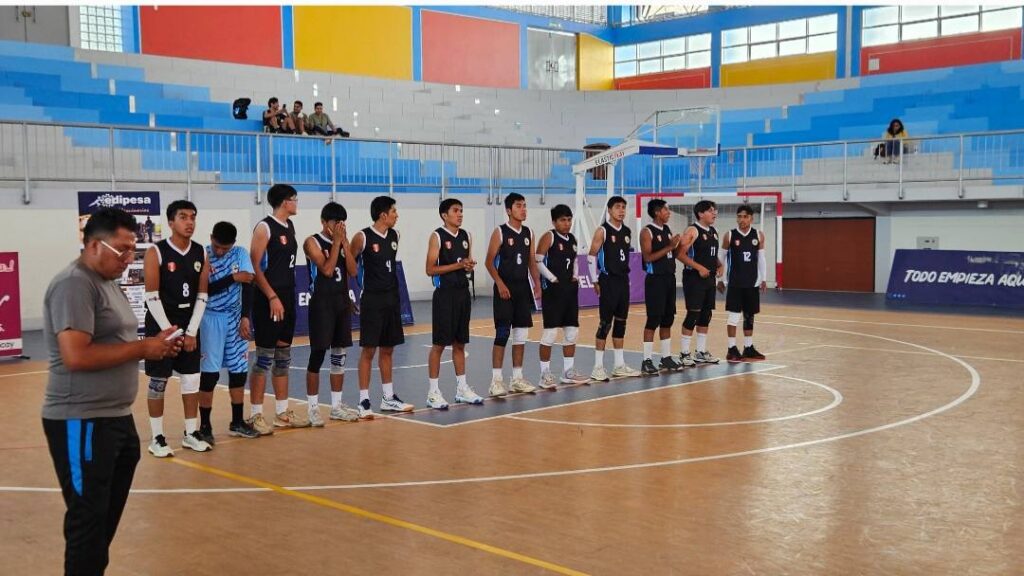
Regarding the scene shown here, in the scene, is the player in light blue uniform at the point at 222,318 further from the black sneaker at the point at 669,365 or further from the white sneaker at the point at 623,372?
the black sneaker at the point at 669,365

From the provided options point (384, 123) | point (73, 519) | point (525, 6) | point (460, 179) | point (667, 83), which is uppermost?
point (525, 6)

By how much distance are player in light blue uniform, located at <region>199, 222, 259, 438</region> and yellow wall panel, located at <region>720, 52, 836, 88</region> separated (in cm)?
3164

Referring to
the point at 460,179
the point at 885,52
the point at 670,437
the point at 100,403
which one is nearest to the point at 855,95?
the point at 885,52

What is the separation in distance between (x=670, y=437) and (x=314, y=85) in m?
23.4

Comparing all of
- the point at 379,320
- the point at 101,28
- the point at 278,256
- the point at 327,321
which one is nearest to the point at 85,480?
the point at 278,256

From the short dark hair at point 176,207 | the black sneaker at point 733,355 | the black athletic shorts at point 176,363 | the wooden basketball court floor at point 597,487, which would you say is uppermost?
the short dark hair at point 176,207

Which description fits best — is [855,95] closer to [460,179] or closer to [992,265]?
[992,265]

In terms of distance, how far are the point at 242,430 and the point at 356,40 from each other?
2764 centimetres

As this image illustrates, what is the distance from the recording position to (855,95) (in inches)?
1278

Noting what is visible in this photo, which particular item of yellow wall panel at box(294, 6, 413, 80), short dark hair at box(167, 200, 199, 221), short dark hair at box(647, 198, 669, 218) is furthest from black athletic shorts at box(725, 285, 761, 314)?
yellow wall panel at box(294, 6, 413, 80)

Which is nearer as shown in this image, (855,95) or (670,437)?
(670,437)

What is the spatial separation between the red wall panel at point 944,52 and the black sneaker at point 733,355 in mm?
23158

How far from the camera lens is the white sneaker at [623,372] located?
13148mm

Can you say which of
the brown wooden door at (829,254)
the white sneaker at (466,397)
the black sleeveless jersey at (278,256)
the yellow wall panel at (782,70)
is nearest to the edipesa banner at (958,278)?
the brown wooden door at (829,254)
